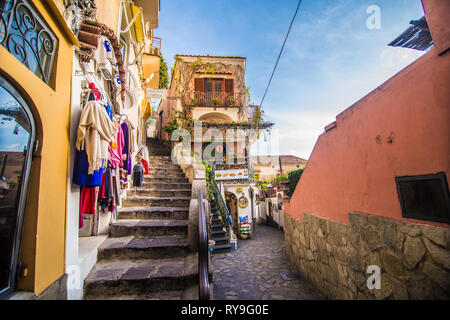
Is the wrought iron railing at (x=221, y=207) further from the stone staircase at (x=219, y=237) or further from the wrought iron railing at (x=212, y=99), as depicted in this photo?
the wrought iron railing at (x=212, y=99)

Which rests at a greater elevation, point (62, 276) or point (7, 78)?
point (7, 78)

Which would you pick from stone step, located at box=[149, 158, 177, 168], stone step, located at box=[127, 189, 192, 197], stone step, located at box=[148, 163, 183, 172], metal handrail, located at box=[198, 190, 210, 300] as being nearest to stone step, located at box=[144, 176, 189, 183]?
stone step, located at box=[127, 189, 192, 197]

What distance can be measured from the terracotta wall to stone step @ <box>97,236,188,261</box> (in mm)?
3009

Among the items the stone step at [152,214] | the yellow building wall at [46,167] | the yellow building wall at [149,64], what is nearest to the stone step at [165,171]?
the stone step at [152,214]

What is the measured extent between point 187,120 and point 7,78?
37.6 ft

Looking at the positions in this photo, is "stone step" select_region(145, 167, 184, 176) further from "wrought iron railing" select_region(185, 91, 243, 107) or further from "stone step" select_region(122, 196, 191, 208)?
"wrought iron railing" select_region(185, 91, 243, 107)

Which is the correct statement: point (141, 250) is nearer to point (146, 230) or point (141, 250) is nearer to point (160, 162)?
point (146, 230)

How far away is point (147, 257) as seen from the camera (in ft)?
9.77

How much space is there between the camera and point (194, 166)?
5.51 metres

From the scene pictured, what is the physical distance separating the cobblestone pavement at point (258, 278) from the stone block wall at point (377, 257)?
514 millimetres

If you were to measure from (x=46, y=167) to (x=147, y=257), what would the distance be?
189cm

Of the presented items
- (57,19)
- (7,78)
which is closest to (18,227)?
(7,78)

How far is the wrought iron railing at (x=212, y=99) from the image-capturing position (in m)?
13.8

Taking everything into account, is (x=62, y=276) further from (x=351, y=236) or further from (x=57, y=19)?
(x=351, y=236)
